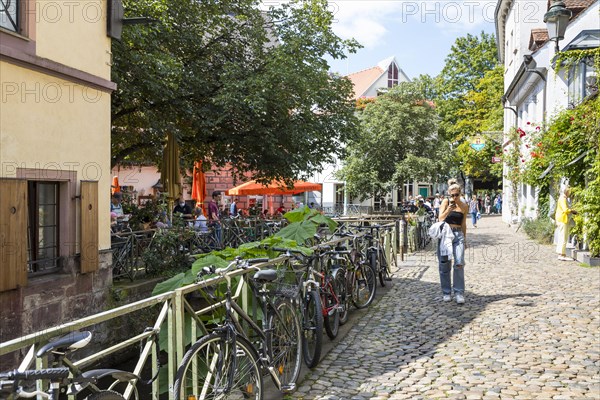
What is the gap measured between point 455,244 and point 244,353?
17.3 ft

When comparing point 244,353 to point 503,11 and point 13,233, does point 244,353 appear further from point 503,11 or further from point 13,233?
point 503,11

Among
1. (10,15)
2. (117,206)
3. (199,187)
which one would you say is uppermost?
(10,15)

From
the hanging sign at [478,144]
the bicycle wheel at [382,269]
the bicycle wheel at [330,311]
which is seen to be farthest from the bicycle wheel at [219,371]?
the hanging sign at [478,144]

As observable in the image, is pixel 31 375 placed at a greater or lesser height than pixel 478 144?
lesser

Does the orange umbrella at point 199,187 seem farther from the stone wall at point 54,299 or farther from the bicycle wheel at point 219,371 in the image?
the bicycle wheel at point 219,371

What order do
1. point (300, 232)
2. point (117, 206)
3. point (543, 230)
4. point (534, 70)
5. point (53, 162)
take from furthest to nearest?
1. point (534, 70)
2. point (543, 230)
3. point (117, 206)
4. point (53, 162)
5. point (300, 232)

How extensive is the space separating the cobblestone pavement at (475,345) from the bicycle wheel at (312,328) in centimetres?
15

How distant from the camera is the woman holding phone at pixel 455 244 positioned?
334 inches

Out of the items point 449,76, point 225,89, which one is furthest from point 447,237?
point 449,76

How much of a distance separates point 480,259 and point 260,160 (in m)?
6.71

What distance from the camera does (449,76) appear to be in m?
47.2

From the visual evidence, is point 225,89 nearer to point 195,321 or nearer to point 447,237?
point 447,237

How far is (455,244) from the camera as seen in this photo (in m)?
8.54

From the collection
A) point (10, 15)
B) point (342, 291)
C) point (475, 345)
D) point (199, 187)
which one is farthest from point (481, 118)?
point (10, 15)
